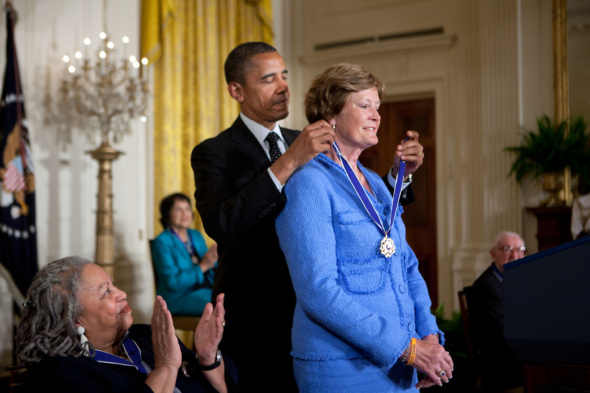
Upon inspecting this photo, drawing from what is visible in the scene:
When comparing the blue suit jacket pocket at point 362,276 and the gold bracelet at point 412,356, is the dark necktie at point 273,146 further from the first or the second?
the gold bracelet at point 412,356

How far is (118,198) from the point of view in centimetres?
528

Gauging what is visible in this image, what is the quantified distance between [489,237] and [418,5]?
2.66 meters

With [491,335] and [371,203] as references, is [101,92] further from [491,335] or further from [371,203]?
[371,203]

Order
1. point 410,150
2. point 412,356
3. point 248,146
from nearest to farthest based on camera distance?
point 412,356 → point 410,150 → point 248,146

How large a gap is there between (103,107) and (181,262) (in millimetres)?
1320

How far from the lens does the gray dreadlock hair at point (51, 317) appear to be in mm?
1568

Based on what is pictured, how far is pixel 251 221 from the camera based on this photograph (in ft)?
5.52

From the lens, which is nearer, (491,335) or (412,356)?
(412,356)

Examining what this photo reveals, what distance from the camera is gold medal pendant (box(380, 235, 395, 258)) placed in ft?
5.22

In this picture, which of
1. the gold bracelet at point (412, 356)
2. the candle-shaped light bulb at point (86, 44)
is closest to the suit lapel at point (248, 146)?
the gold bracelet at point (412, 356)

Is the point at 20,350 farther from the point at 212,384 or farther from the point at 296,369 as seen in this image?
the point at 296,369

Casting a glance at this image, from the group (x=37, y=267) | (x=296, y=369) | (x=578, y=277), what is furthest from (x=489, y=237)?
(x=296, y=369)

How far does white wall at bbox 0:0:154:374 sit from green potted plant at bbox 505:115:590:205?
3684 mm

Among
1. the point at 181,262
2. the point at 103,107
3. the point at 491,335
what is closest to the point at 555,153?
the point at 491,335
